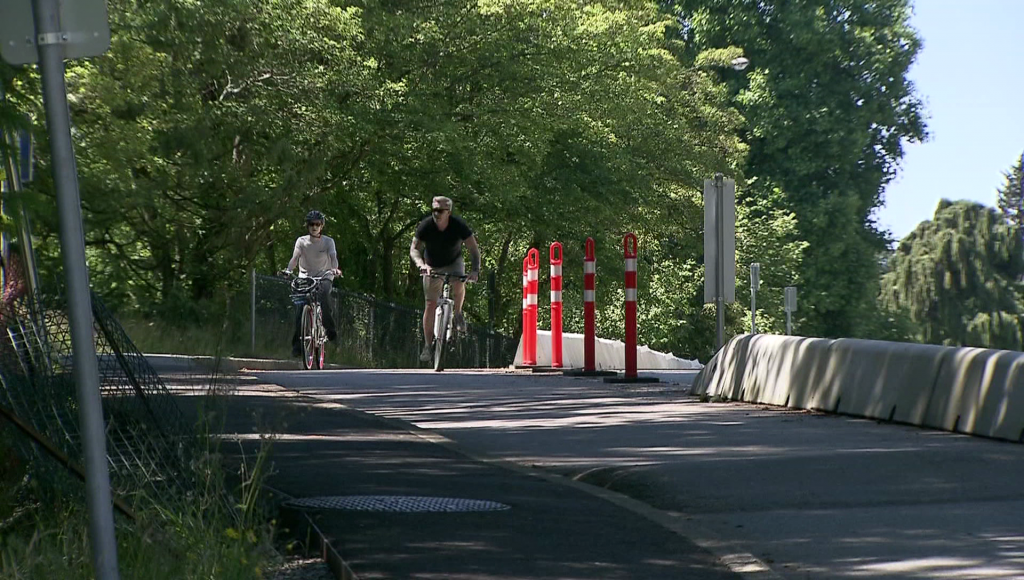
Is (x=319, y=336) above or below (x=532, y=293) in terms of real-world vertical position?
below

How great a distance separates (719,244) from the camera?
56.7 feet

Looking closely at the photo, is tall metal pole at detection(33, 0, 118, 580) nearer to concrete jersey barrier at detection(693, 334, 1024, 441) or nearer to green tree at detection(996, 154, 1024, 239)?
concrete jersey barrier at detection(693, 334, 1024, 441)

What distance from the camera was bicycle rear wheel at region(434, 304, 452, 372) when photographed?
19906 mm

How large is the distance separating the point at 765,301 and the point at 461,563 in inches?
2075

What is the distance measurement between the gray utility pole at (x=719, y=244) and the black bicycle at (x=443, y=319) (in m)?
3.31

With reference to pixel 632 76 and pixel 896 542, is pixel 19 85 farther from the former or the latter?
pixel 632 76

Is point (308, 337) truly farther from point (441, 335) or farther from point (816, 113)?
point (816, 113)

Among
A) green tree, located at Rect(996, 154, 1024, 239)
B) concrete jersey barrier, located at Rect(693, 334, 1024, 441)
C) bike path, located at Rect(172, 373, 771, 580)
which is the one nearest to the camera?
bike path, located at Rect(172, 373, 771, 580)

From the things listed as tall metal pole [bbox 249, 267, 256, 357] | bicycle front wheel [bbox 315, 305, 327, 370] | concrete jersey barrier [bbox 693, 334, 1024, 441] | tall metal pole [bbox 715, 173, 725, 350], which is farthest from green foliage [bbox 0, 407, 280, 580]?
tall metal pole [bbox 249, 267, 256, 357]

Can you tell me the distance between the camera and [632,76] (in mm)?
45094

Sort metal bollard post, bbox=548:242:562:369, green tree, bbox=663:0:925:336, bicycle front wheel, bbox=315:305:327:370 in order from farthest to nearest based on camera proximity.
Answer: green tree, bbox=663:0:925:336
bicycle front wheel, bbox=315:305:327:370
metal bollard post, bbox=548:242:562:369

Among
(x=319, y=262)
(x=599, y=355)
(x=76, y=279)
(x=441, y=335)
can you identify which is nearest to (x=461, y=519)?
(x=76, y=279)

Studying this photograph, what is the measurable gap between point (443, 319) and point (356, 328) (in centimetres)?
1186

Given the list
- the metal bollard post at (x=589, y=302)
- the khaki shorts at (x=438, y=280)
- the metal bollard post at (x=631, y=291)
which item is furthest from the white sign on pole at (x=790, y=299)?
the metal bollard post at (x=631, y=291)
